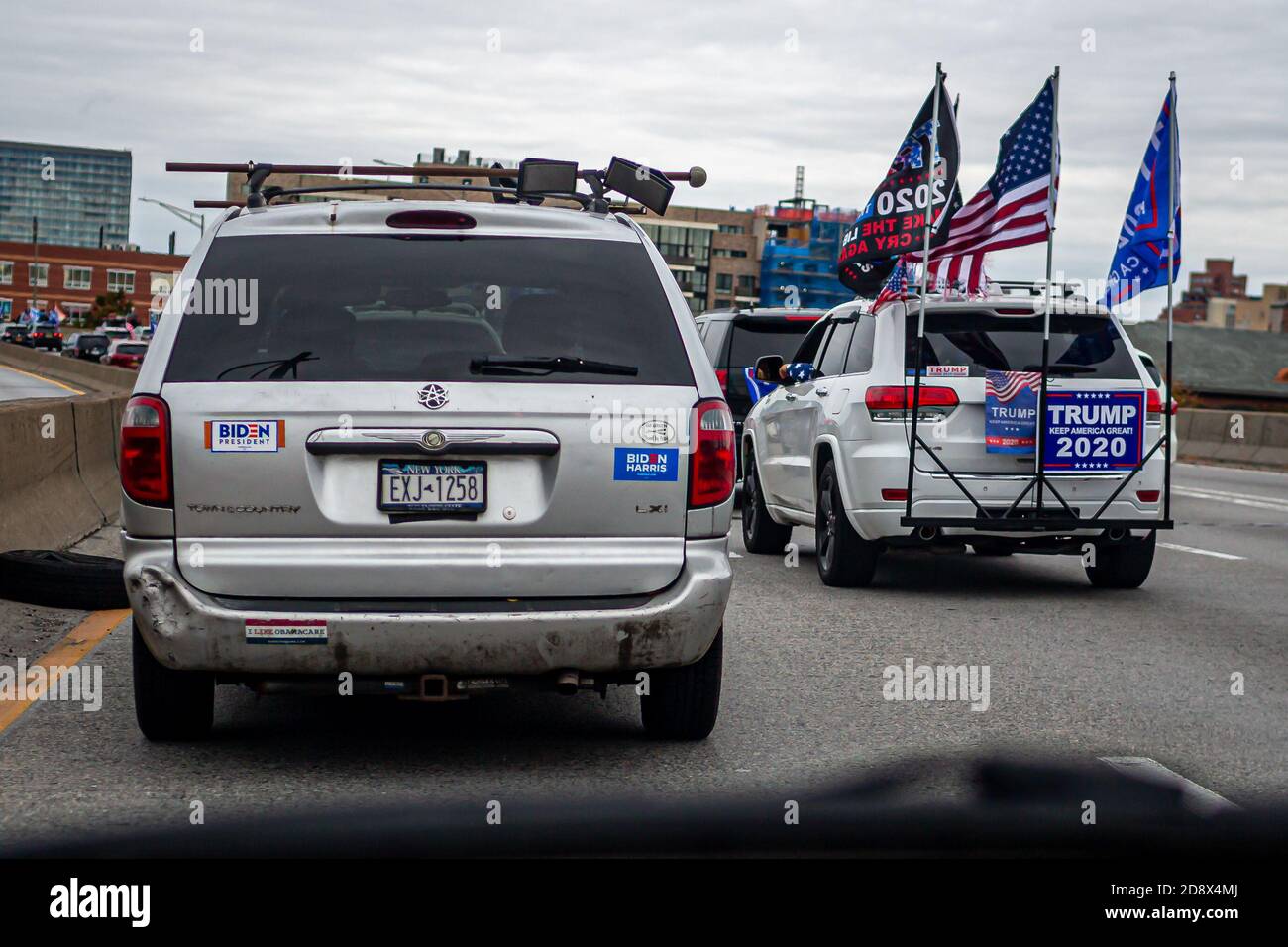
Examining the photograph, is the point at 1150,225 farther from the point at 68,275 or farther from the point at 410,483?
the point at 68,275

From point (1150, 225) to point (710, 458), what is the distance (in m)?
8.27

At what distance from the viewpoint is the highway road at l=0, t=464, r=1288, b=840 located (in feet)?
17.2

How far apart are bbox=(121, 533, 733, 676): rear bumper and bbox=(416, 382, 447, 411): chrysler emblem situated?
61 centimetres

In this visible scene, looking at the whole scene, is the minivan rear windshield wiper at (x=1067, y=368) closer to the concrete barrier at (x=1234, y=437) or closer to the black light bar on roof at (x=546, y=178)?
the black light bar on roof at (x=546, y=178)

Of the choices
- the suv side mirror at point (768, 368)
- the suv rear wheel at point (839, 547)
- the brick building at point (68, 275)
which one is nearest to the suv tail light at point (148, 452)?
the suv rear wheel at point (839, 547)

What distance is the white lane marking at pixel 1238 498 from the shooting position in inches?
783

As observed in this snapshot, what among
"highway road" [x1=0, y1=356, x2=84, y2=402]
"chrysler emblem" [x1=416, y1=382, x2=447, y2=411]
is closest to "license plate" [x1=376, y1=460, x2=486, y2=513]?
"chrysler emblem" [x1=416, y1=382, x2=447, y2=411]

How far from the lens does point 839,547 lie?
424 inches

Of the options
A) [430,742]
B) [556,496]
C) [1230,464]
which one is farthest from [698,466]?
[1230,464]

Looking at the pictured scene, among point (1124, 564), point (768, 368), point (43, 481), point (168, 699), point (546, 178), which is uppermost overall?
point (546, 178)

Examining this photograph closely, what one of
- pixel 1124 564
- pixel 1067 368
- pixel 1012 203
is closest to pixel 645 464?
pixel 1067 368

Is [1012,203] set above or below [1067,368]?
above

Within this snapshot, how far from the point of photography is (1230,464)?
99.3 ft

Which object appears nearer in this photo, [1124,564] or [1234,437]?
[1124,564]
